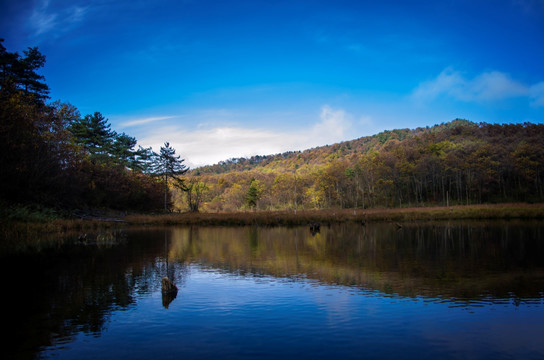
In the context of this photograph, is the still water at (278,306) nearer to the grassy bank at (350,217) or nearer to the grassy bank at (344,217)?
the grassy bank at (344,217)

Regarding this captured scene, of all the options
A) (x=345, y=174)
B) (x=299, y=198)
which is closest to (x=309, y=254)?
(x=345, y=174)

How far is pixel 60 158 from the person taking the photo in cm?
3712

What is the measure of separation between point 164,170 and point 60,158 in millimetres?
35189

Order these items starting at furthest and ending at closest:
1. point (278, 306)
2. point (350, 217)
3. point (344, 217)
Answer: point (344, 217)
point (350, 217)
point (278, 306)

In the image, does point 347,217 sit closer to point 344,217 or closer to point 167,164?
point 344,217

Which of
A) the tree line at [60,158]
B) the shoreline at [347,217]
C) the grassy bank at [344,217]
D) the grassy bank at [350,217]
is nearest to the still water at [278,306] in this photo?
the tree line at [60,158]

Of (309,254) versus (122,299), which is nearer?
(122,299)

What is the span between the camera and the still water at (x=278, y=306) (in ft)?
24.5

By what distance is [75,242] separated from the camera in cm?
2553

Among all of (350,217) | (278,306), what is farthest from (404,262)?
(350,217)

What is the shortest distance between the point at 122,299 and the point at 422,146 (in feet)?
324

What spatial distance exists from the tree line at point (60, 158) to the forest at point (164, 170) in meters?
0.13

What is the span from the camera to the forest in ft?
99.8

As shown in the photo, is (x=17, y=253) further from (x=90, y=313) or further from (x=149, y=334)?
(x=149, y=334)
